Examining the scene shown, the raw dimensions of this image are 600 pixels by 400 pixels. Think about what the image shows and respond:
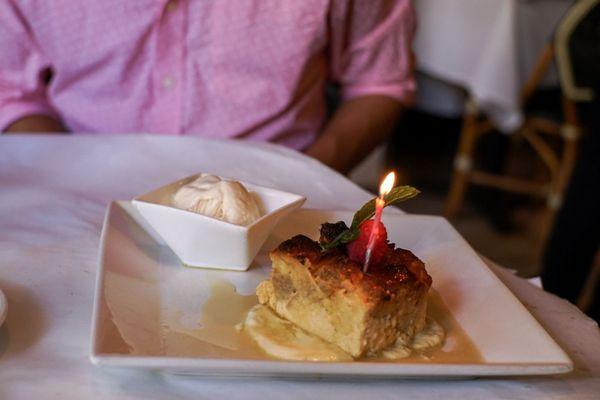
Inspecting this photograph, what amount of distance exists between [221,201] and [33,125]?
64 cm

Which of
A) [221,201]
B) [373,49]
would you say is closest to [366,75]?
[373,49]

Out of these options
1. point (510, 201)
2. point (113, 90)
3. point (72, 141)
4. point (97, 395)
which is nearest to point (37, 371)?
point (97, 395)

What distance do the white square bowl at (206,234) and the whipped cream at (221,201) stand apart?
0.7 inches

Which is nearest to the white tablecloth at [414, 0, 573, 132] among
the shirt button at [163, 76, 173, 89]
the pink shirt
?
the pink shirt

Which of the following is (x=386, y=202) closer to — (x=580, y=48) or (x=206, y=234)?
(x=206, y=234)

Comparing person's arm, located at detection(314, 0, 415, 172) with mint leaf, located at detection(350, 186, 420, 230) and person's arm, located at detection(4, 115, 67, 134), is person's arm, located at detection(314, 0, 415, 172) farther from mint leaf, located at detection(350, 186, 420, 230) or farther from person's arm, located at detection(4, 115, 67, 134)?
mint leaf, located at detection(350, 186, 420, 230)

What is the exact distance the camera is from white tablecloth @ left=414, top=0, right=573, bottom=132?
2156mm

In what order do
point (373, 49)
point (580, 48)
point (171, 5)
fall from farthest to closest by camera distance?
point (580, 48) → point (373, 49) → point (171, 5)

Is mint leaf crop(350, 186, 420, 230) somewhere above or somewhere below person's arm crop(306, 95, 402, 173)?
above

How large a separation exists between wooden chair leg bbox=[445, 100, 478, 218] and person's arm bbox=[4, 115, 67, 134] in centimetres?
152

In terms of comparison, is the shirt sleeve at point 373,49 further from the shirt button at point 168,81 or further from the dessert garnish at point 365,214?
the dessert garnish at point 365,214

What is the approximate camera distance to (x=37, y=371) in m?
0.51

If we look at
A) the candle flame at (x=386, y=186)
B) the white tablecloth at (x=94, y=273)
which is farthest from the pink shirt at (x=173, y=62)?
the candle flame at (x=386, y=186)

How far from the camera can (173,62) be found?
3.88ft
